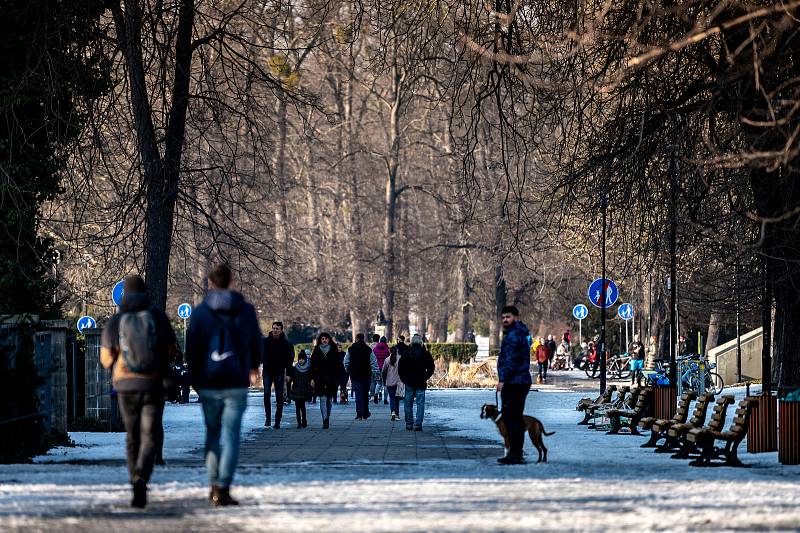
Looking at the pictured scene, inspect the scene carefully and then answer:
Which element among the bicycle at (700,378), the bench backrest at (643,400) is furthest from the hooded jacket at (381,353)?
the bench backrest at (643,400)

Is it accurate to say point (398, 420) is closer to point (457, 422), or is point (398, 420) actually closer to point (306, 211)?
point (457, 422)

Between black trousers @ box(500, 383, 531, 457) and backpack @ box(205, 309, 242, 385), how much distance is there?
5888 mm

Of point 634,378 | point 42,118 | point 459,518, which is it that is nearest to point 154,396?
point 459,518

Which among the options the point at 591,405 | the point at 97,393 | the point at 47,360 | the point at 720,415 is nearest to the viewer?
the point at 720,415

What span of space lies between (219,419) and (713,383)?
32100 millimetres

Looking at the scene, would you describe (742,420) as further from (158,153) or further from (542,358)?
(542,358)

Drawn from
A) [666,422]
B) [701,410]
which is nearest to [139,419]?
[701,410]

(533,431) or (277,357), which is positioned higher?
(277,357)

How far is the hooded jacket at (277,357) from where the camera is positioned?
25531 mm

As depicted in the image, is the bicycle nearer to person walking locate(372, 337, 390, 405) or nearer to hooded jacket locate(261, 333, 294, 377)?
person walking locate(372, 337, 390, 405)

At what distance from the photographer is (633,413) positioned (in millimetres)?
22359

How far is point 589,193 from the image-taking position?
62.8 feet

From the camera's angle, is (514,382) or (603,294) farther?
(603,294)

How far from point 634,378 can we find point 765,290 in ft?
92.3
